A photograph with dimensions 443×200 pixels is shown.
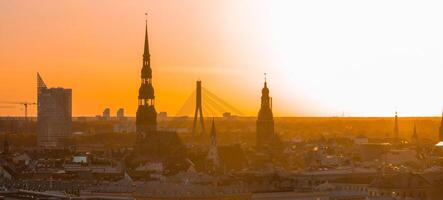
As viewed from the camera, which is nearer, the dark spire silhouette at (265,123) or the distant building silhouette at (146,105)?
the distant building silhouette at (146,105)

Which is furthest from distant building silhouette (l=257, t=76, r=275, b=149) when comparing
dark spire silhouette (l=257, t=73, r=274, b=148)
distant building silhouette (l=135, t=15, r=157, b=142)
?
distant building silhouette (l=135, t=15, r=157, b=142)

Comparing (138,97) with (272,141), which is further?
(272,141)

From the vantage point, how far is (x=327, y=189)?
97.4m

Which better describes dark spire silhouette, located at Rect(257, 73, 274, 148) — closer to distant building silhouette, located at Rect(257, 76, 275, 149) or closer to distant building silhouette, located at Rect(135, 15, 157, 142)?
distant building silhouette, located at Rect(257, 76, 275, 149)

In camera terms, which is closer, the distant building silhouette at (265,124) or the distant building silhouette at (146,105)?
the distant building silhouette at (146,105)

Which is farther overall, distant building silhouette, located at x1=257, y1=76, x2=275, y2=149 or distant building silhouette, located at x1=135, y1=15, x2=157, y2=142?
distant building silhouette, located at x1=257, y1=76, x2=275, y2=149

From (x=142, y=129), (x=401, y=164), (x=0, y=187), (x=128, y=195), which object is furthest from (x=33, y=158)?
(x=128, y=195)

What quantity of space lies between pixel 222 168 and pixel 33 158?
2548cm

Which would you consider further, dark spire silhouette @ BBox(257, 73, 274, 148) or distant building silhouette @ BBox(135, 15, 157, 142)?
dark spire silhouette @ BBox(257, 73, 274, 148)

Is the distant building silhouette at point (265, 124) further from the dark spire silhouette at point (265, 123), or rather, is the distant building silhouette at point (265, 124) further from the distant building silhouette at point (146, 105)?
the distant building silhouette at point (146, 105)

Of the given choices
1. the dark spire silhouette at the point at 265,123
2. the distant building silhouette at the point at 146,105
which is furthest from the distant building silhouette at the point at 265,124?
the distant building silhouette at the point at 146,105

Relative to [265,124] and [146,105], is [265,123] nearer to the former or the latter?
[265,124]

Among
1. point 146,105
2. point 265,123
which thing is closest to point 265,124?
point 265,123

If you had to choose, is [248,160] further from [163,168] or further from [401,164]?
[163,168]
